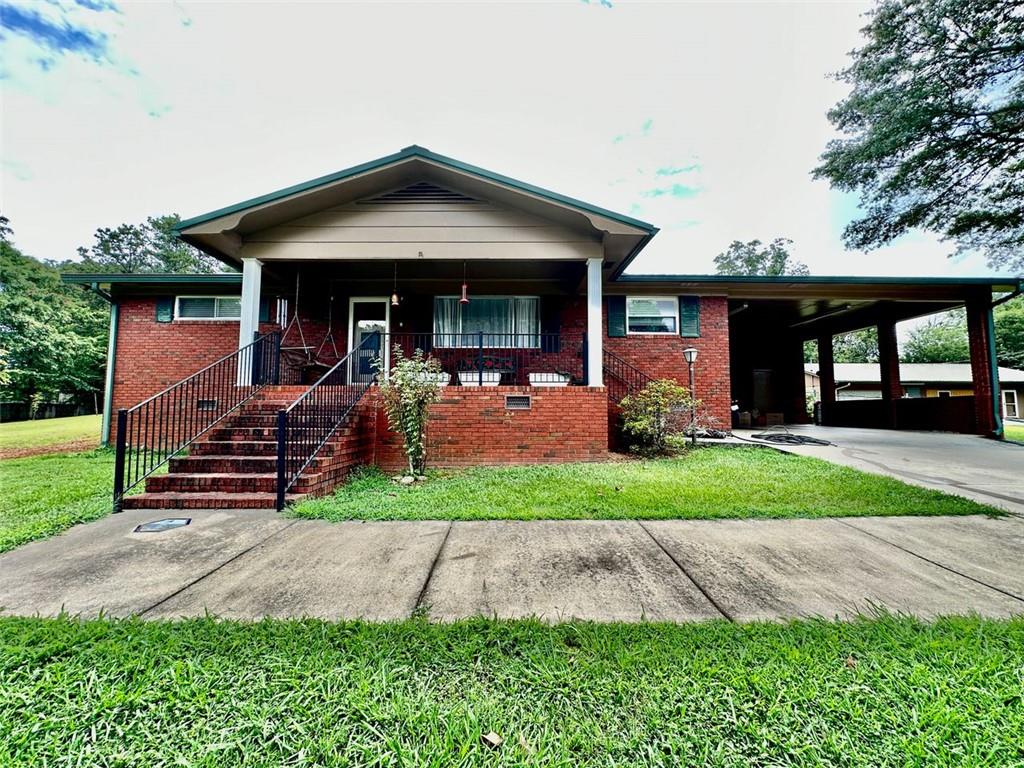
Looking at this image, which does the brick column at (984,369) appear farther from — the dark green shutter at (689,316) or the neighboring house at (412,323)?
the dark green shutter at (689,316)

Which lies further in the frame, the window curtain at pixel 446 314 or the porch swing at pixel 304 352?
the window curtain at pixel 446 314

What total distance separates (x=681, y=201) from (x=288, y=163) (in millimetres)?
21401

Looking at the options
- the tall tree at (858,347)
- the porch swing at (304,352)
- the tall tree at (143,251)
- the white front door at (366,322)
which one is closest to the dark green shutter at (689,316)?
the white front door at (366,322)

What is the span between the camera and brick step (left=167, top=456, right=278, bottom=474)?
4887mm

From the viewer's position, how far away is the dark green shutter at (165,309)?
30.3 ft

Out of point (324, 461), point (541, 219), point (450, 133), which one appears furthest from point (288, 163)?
point (324, 461)

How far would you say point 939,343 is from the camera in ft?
108

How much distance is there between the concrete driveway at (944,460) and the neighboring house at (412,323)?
2006mm

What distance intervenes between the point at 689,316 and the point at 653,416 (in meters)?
3.38

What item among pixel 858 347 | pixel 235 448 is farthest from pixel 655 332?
pixel 858 347

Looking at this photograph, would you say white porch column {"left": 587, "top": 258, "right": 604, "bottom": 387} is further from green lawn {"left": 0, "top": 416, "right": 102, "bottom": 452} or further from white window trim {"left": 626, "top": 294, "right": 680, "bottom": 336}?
green lawn {"left": 0, "top": 416, "right": 102, "bottom": 452}

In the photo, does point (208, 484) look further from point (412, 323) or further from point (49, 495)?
point (412, 323)

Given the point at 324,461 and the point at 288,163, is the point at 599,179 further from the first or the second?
the point at 324,461

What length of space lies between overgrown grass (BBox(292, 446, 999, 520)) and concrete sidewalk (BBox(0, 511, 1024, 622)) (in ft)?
0.84
